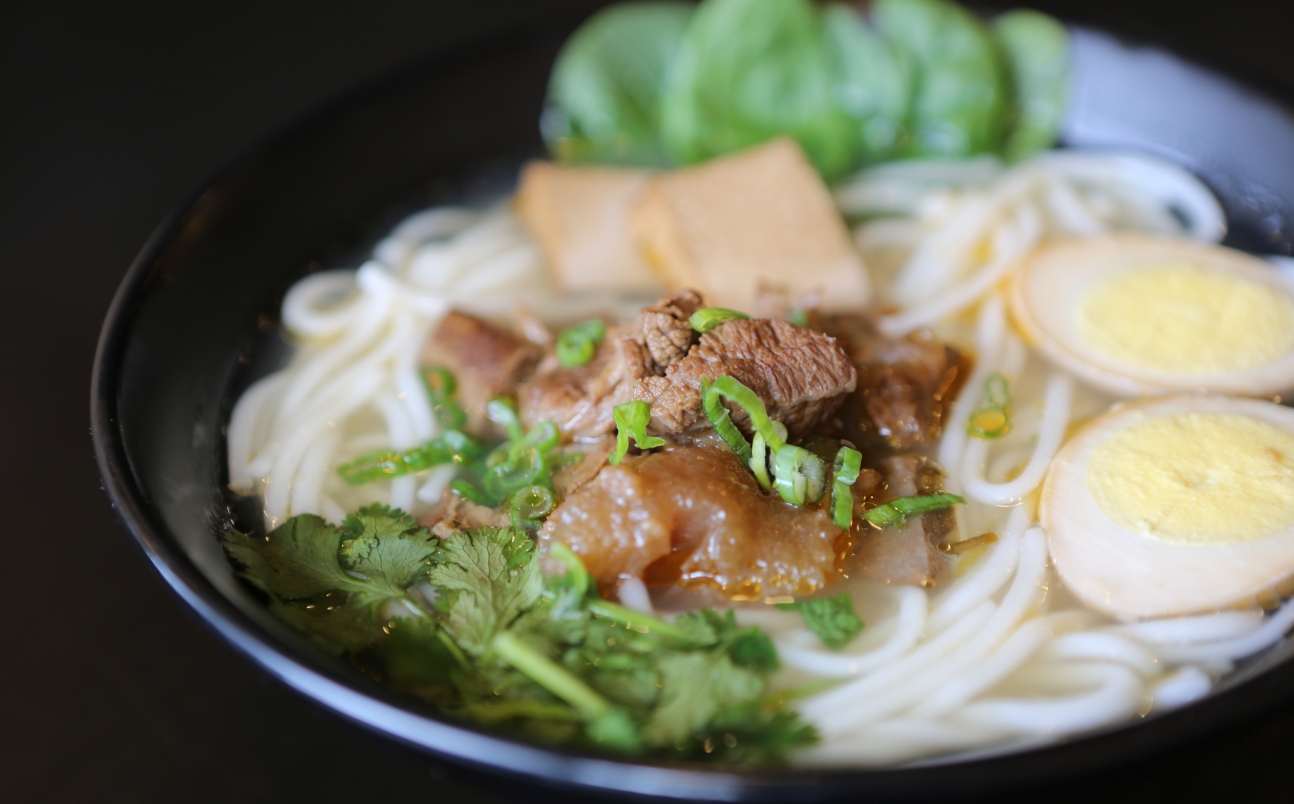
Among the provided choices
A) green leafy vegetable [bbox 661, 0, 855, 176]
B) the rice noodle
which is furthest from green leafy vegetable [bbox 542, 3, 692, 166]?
the rice noodle

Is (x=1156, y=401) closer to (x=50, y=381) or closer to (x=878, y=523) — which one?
(x=878, y=523)

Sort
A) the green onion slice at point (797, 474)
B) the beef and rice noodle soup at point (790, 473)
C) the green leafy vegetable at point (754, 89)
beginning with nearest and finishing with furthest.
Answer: the beef and rice noodle soup at point (790, 473)
the green onion slice at point (797, 474)
the green leafy vegetable at point (754, 89)

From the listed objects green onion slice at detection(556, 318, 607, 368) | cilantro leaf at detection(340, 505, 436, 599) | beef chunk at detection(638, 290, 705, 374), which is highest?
beef chunk at detection(638, 290, 705, 374)

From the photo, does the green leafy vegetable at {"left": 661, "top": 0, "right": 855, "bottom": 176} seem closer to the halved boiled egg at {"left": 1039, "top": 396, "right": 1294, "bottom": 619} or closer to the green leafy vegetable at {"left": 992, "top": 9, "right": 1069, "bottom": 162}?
the green leafy vegetable at {"left": 992, "top": 9, "right": 1069, "bottom": 162}

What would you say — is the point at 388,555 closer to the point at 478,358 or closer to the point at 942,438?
the point at 478,358

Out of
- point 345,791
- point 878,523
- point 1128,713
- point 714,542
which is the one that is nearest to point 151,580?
point 345,791

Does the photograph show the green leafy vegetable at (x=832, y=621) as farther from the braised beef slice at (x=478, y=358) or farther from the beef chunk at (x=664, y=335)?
the braised beef slice at (x=478, y=358)

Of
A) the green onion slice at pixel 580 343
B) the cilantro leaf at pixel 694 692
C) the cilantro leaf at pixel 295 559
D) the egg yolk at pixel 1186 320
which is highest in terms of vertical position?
the green onion slice at pixel 580 343

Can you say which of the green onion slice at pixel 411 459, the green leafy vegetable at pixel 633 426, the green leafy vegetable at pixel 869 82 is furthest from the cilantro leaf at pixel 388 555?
the green leafy vegetable at pixel 869 82
